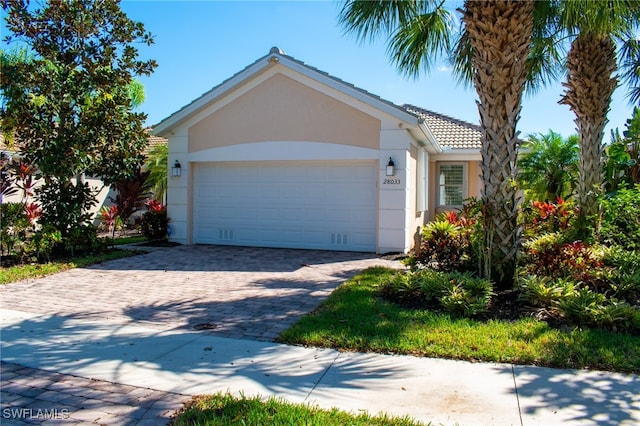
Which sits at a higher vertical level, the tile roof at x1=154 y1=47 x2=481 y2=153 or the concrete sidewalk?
the tile roof at x1=154 y1=47 x2=481 y2=153

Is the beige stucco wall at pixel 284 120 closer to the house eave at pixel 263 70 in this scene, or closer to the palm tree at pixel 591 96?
the house eave at pixel 263 70

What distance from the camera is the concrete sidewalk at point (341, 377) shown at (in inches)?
143

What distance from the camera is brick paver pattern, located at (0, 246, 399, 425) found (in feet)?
12.1

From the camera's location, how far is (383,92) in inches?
464

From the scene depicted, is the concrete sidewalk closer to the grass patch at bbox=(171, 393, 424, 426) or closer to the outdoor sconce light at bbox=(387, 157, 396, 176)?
the grass patch at bbox=(171, 393, 424, 426)

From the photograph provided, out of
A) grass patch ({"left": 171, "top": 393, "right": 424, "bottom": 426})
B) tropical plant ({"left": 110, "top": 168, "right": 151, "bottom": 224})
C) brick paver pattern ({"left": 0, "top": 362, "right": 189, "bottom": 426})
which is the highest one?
tropical plant ({"left": 110, "top": 168, "right": 151, "bottom": 224})

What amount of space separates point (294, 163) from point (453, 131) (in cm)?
706

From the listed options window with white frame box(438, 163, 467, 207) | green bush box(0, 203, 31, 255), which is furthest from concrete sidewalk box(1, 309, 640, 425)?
window with white frame box(438, 163, 467, 207)

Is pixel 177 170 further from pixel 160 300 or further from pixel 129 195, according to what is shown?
pixel 160 300

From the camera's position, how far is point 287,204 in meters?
12.9

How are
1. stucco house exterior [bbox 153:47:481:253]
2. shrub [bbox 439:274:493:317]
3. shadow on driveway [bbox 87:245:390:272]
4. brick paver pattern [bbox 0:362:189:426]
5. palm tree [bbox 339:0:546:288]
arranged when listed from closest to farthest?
brick paver pattern [bbox 0:362:189:426] < shrub [bbox 439:274:493:317] < palm tree [bbox 339:0:546:288] < shadow on driveway [bbox 87:245:390:272] < stucco house exterior [bbox 153:47:481:253]

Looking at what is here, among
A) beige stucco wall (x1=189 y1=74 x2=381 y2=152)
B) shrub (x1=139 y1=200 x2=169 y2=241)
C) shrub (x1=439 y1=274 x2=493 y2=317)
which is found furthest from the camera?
shrub (x1=139 y1=200 x2=169 y2=241)

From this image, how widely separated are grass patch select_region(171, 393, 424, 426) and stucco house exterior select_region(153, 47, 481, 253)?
8.46 m

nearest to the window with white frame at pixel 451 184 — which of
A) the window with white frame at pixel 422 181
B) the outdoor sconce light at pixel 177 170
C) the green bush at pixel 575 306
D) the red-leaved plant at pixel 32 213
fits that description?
the window with white frame at pixel 422 181
